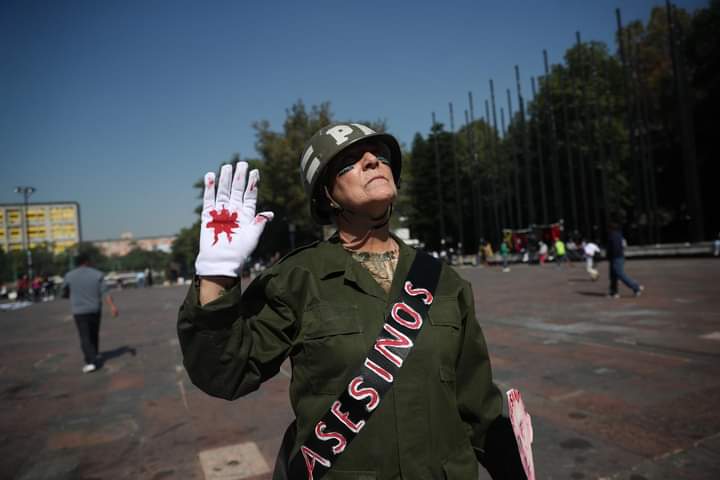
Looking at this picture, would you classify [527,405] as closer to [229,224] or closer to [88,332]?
[229,224]

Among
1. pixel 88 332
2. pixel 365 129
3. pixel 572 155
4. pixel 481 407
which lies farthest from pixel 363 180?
pixel 572 155

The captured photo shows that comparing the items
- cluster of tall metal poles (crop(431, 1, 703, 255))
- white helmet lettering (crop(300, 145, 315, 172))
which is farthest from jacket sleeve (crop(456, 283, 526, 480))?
cluster of tall metal poles (crop(431, 1, 703, 255))

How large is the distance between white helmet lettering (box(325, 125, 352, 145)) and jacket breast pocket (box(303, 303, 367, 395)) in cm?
65

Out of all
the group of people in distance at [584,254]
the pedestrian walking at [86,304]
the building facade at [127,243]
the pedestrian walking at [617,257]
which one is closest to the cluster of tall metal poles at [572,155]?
the group of people in distance at [584,254]

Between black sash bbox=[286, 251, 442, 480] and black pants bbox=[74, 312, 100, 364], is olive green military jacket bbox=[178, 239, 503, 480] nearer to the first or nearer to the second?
black sash bbox=[286, 251, 442, 480]

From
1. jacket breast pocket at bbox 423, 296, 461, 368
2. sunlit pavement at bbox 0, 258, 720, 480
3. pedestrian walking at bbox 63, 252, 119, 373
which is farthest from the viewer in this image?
pedestrian walking at bbox 63, 252, 119, 373

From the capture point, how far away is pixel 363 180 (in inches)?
70.4

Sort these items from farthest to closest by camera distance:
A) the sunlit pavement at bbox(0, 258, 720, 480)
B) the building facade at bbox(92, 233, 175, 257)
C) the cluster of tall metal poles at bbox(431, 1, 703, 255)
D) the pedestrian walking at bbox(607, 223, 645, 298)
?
the building facade at bbox(92, 233, 175, 257), the cluster of tall metal poles at bbox(431, 1, 703, 255), the pedestrian walking at bbox(607, 223, 645, 298), the sunlit pavement at bbox(0, 258, 720, 480)

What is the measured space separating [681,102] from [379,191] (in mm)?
24943

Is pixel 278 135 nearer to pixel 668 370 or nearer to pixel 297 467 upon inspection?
pixel 668 370

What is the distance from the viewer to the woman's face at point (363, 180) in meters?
1.77

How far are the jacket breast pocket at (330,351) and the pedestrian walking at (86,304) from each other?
22.0 ft

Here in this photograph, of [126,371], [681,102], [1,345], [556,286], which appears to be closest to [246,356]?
[126,371]

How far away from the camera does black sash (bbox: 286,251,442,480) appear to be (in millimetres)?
1479
